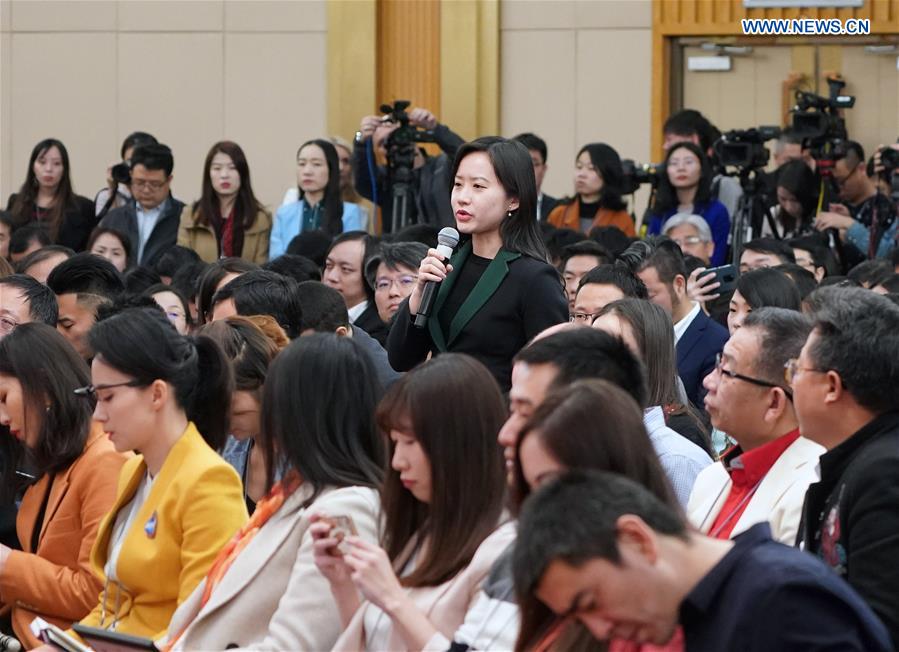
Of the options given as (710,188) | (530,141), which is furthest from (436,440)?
(530,141)

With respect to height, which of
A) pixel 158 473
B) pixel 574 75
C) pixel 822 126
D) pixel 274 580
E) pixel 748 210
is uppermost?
pixel 574 75

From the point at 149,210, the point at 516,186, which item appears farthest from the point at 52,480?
the point at 149,210

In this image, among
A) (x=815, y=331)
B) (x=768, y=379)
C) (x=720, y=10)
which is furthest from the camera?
(x=720, y=10)

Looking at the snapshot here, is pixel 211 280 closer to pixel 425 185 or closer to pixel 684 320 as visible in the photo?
pixel 684 320

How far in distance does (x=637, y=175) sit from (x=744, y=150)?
0.57 metres

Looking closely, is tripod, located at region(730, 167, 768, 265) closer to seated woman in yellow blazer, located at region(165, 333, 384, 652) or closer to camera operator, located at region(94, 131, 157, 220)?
camera operator, located at region(94, 131, 157, 220)

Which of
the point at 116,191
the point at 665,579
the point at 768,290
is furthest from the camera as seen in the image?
the point at 116,191

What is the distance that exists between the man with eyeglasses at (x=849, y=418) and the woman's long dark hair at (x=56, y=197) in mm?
6596

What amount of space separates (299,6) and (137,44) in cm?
120

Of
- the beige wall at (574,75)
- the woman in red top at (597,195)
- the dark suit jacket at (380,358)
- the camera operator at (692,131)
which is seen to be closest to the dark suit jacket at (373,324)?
the dark suit jacket at (380,358)

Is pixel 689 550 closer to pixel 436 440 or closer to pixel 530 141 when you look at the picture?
pixel 436 440

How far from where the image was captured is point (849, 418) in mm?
3162

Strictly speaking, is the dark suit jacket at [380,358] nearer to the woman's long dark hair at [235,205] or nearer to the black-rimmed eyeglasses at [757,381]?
the black-rimmed eyeglasses at [757,381]

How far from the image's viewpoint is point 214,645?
3.39 meters
